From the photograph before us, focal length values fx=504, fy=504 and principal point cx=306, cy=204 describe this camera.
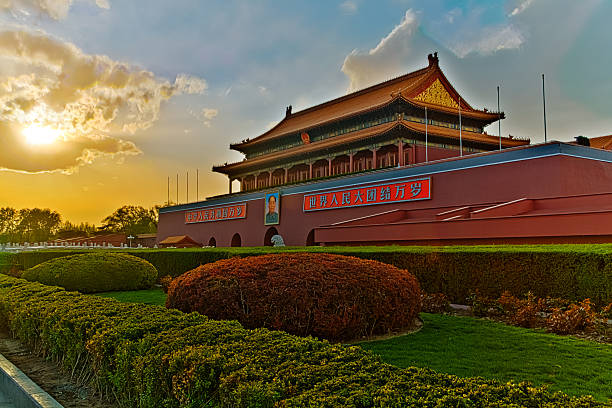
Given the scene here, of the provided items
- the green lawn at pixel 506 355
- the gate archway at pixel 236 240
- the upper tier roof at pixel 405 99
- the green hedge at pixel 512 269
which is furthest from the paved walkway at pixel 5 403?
the gate archway at pixel 236 240

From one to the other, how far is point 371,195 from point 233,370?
1907 cm

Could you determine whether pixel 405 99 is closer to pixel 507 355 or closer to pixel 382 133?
pixel 382 133

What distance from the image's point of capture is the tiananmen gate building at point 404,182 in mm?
13406

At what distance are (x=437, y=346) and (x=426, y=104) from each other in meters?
22.8

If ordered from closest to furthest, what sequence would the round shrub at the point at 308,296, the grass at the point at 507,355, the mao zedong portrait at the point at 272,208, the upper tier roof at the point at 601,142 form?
1. the grass at the point at 507,355
2. the round shrub at the point at 308,296
3. the upper tier roof at the point at 601,142
4. the mao zedong portrait at the point at 272,208

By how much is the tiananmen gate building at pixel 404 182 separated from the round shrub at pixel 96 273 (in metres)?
6.91

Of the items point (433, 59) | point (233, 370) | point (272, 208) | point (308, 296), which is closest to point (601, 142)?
point (433, 59)

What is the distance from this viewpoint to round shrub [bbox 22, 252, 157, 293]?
13023 millimetres

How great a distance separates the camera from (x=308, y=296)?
6.12 meters

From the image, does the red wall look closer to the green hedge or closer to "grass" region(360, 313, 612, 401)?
A: the green hedge

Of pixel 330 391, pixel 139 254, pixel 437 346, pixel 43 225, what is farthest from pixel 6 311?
pixel 43 225

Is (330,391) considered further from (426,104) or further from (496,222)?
(426,104)

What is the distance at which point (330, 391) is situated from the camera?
9.09 ft

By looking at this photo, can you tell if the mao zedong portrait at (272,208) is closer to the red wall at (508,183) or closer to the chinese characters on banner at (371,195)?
the chinese characters on banner at (371,195)
